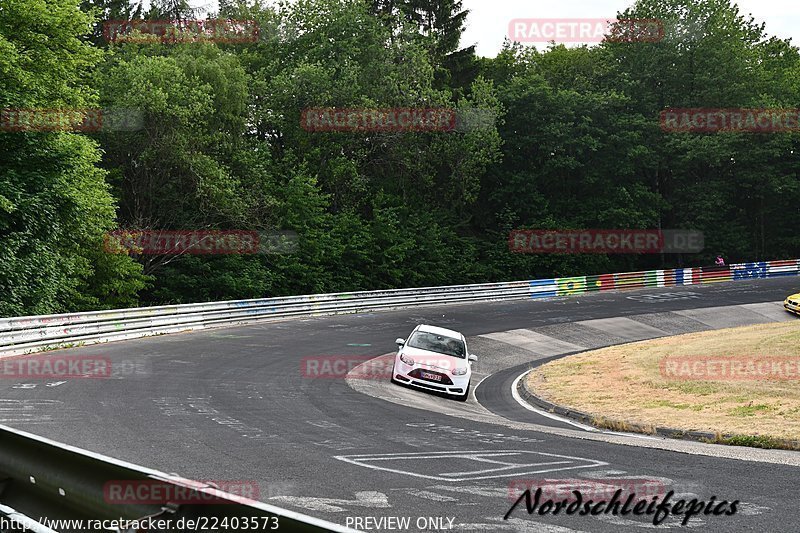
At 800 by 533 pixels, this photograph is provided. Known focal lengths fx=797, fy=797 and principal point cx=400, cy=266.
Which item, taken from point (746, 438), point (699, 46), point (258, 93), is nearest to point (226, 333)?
point (746, 438)

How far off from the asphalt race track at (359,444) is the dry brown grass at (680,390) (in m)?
1.37

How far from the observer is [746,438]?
1207 centimetres

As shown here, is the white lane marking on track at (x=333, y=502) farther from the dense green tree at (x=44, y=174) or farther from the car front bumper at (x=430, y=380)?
the dense green tree at (x=44, y=174)

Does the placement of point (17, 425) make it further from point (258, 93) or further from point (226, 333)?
point (258, 93)

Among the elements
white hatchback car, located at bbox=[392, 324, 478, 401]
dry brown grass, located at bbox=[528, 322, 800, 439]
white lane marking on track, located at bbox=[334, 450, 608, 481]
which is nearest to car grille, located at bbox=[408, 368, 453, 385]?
white hatchback car, located at bbox=[392, 324, 478, 401]

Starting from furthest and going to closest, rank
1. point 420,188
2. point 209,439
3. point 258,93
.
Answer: point 420,188 → point 258,93 → point 209,439

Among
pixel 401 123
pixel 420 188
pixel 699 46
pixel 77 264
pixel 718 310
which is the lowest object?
pixel 718 310

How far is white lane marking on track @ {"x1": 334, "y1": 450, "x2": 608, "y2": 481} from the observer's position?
8.65m

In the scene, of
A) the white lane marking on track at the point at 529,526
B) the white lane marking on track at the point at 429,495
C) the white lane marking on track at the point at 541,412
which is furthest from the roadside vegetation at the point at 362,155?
the white lane marking on track at the point at 529,526

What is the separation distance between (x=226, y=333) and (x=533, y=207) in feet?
115

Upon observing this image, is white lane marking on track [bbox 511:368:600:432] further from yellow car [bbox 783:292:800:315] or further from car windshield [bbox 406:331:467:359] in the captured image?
yellow car [bbox 783:292:800:315]

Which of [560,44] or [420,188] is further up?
[560,44]

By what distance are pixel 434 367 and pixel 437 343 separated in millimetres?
1389

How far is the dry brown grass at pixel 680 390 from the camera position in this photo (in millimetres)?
13834
